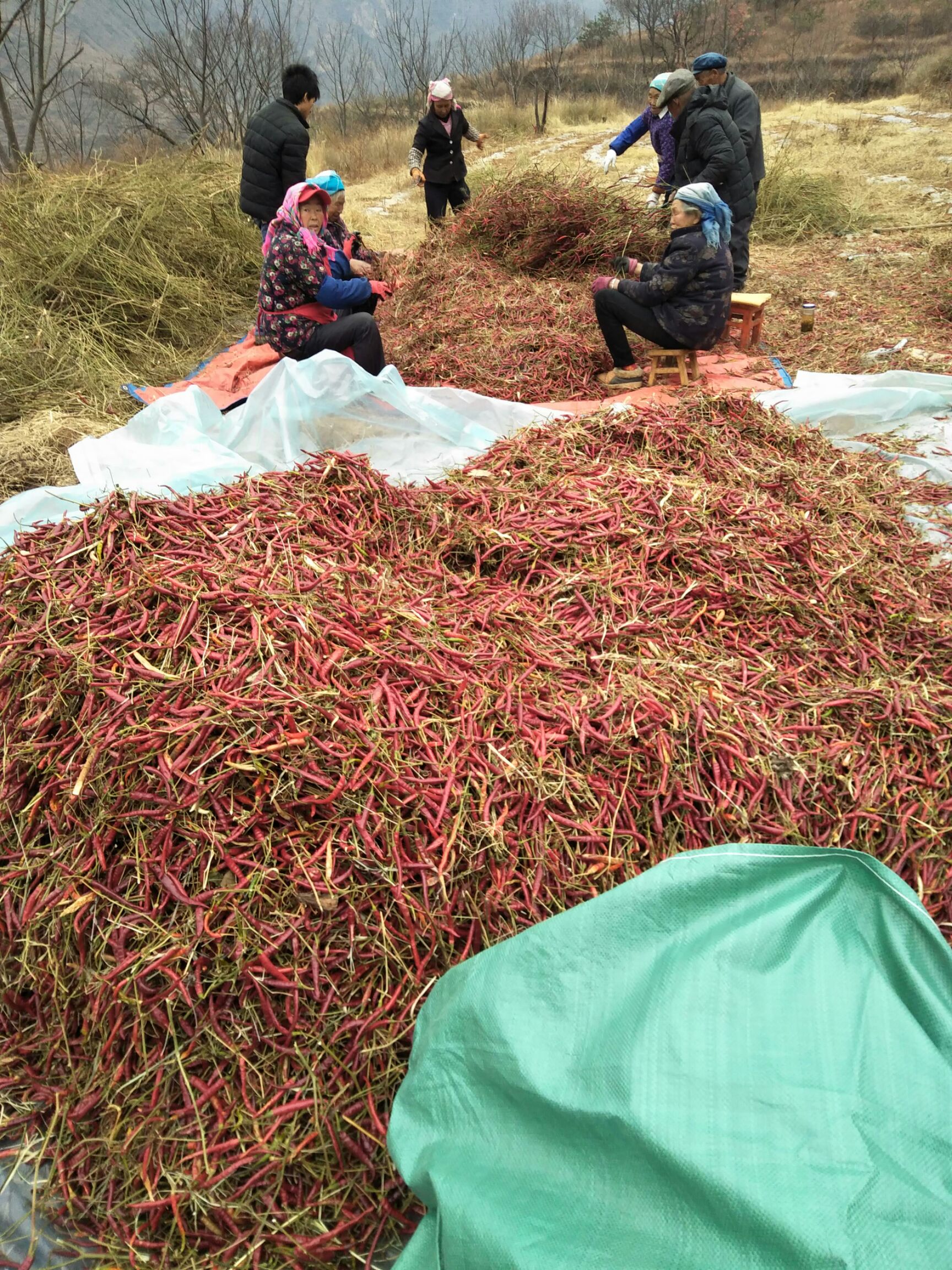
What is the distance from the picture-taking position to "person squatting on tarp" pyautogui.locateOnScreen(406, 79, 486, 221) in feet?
22.5

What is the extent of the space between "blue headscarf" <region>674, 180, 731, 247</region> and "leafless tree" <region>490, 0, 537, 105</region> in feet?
55.6

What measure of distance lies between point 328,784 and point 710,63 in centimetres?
593

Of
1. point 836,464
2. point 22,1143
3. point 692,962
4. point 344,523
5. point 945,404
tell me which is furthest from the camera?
point 945,404

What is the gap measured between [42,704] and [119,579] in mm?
405

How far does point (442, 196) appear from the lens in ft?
24.8

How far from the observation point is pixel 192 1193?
1.46 m

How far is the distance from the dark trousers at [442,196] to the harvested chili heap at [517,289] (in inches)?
36.7

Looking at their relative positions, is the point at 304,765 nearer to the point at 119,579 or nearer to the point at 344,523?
the point at 119,579

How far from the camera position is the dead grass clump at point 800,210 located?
312 inches

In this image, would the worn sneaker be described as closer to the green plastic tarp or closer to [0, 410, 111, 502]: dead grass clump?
[0, 410, 111, 502]: dead grass clump

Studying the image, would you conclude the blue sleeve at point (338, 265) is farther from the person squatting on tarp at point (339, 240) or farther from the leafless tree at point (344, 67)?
the leafless tree at point (344, 67)

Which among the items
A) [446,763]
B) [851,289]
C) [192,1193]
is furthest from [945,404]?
[192,1193]

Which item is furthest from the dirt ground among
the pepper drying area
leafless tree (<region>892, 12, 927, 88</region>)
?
leafless tree (<region>892, 12, 927, 88</region>)

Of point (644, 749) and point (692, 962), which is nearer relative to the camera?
point (692, 962)
